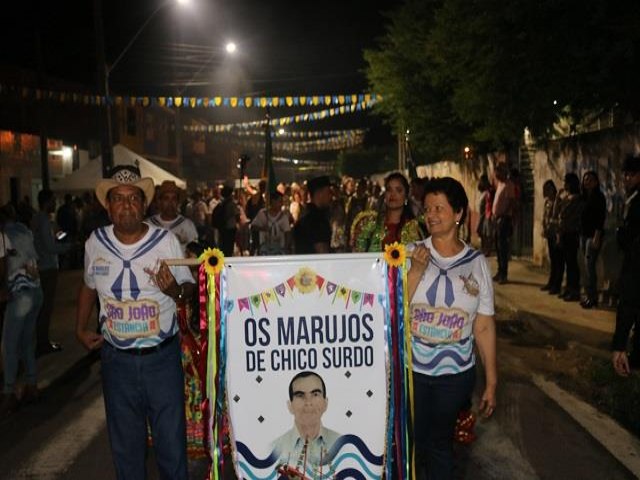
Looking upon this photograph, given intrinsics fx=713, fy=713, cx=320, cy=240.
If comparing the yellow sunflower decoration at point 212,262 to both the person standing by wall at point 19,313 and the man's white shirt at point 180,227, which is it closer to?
the man's white shirt at point 180,227

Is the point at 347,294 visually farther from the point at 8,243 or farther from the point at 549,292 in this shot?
the point at 549,292

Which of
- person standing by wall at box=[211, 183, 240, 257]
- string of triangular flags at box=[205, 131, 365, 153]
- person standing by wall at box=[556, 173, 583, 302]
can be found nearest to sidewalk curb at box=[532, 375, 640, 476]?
person standing by wall at box=[556, 173, 583, 302]

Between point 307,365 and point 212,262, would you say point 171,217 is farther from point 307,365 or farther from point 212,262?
point 307,365

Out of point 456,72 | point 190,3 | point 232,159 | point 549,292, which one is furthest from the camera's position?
point 232,159

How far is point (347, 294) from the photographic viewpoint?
11.7 ft

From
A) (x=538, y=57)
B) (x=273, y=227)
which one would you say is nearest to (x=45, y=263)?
(x=273, y=227)

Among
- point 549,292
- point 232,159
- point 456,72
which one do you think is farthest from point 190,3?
point 232,159

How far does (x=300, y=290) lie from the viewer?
3.54 meters

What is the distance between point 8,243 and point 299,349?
413 centimetres

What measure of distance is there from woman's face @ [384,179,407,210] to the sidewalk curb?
2360 mm

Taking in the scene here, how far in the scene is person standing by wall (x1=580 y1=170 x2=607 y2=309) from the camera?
→ 34.0 ft

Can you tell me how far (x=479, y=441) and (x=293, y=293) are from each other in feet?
8.94

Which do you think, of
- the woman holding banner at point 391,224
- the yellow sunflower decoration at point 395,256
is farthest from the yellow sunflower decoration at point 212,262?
the woman holding banner at point 391,224

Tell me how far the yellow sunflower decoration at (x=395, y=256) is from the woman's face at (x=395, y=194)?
Result: 2355 mm
